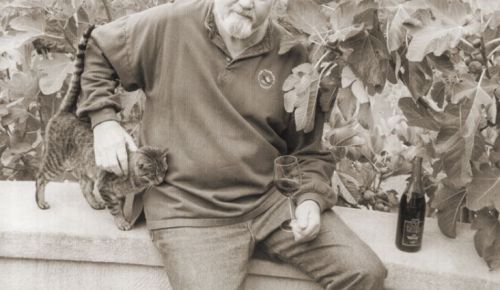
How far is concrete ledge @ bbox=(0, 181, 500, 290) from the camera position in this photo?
2459 mm

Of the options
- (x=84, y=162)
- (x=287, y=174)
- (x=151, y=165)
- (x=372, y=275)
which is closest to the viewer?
(x=287, y=174)

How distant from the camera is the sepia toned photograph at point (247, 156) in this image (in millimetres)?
2248

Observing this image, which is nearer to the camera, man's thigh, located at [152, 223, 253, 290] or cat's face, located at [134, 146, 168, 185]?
man's thigh, located at [152, 223, 253, 290]

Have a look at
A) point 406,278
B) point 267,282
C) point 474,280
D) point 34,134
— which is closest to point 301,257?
point 267,282

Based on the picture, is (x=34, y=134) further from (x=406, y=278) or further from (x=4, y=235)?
(x=406, y=278)

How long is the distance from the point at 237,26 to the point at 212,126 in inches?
15.2

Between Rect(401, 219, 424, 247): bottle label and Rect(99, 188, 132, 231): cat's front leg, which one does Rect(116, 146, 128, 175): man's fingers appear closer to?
Rect(99, 188, 132, 231): cat's front leg

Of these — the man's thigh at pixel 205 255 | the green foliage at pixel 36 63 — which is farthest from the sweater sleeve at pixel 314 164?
the green foliage at pixel 36 63

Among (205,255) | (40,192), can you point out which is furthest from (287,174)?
(40,192)

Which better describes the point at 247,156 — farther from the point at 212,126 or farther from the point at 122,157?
the point at 122,157

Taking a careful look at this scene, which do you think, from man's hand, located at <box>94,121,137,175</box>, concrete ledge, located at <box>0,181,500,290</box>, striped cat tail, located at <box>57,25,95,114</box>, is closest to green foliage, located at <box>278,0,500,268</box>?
concrete ledge, located at <box>0,181,500,290</box>

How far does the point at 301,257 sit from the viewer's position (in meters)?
2.46

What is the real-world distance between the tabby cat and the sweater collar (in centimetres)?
46

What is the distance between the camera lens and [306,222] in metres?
2.38
